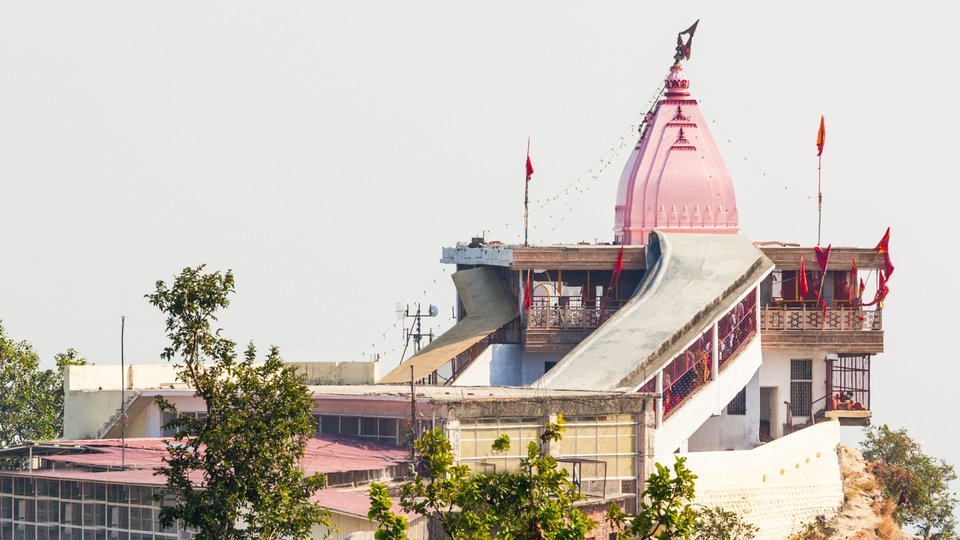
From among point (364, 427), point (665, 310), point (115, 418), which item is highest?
point (665, 310)

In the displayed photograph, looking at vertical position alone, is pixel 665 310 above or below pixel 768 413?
above

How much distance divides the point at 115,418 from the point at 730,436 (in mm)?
21526

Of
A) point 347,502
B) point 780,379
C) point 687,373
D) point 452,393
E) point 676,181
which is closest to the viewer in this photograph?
→ point 347,502

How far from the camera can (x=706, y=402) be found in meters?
67.8

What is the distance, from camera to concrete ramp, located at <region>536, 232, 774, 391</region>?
2579 inches

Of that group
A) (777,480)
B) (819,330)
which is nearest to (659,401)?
(777,480)

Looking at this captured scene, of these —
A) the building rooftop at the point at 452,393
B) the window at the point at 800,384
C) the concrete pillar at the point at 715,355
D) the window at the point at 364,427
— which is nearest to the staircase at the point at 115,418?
the building rooftop at the point at 452,393

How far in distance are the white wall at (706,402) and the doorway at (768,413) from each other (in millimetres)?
2574

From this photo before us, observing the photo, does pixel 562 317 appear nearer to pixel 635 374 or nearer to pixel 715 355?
pixel 715 355

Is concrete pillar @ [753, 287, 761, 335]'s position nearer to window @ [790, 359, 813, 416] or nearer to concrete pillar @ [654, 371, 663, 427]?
window @ [790, 359, 813, 416]

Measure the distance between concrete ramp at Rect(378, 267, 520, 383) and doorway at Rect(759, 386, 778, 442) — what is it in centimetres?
962

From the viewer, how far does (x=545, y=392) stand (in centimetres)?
6231

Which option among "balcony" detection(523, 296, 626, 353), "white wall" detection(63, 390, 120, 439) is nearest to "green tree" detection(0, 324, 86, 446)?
"white wall" detection(63, 390, 120, 439)

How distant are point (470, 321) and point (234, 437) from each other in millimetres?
37149
